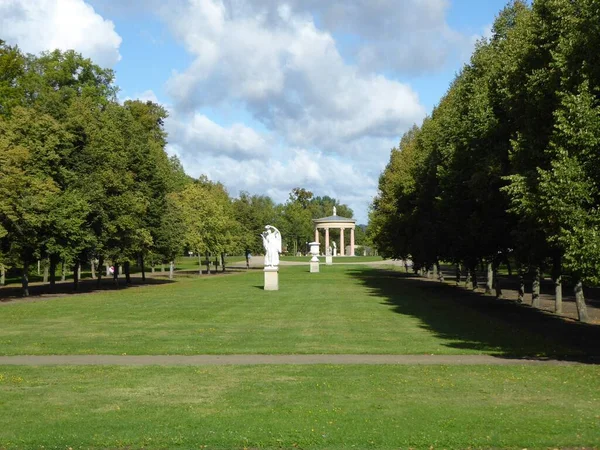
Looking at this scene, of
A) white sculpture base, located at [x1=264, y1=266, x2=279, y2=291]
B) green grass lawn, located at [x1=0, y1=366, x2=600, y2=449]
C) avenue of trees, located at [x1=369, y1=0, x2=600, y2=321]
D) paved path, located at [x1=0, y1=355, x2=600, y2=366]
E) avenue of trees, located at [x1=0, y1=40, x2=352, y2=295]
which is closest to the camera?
green grass lawn, located at [x1=0, y1=366, x2=600, y2=449]

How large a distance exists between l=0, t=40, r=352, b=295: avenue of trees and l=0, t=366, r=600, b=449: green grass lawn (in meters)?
23.8

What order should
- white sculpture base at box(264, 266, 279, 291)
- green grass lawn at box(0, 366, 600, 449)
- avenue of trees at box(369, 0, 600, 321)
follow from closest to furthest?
green grass lawn at box(0, 366, 600, 449), avenue of trees at box(369, 0, 600, 321), white sculpture base at box(264, 266, 279, 291)

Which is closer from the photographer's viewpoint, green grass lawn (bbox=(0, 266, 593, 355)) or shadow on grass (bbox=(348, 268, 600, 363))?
shadow on grass (bbox=(348, 268, 600, 363))

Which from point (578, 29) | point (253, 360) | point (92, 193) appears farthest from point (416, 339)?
point (92, 193)

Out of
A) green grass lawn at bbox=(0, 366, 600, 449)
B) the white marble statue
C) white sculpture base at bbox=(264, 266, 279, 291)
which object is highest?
the white marble statue

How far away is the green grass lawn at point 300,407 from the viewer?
1006 centimetres

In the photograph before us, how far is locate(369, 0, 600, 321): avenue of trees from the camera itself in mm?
17250

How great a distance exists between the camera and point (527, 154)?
2112 centimetres

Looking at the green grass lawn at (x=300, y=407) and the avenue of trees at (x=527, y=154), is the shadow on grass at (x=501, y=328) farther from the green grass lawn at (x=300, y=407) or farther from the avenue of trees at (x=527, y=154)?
the green grass lawn at (x=300, y=407)

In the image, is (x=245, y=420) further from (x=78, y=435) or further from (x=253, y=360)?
(x=253, y=360)

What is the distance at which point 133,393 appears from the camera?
1326cm

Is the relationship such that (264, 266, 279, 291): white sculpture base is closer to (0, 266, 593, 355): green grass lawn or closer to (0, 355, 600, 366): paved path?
(0, 266, 593, 355): green grass lawn

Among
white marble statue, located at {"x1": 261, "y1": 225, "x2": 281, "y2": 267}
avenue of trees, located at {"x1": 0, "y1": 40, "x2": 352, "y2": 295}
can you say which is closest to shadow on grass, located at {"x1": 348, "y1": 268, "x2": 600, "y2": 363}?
white marble statue, located at {"x1": 261, "y1": 225, "x2": 281, "y2": 267}

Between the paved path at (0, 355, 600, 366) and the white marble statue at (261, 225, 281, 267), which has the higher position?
the white marble statue at (261, 225, 281, 267)
